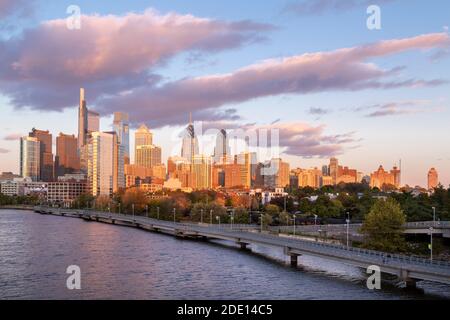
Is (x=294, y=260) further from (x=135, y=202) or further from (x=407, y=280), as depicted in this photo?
(x=135, y=202)

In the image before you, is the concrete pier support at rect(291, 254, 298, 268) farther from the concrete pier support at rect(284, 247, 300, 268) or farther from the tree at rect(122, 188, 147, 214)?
the tree at rect(122, 188, 147, 214)

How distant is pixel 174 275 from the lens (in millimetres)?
47281

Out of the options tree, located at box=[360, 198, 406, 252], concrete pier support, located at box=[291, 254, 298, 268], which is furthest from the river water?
tree, located at box=[360, 198, 406, 252]

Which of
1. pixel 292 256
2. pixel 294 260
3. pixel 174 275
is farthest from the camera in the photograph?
pixel 292 256

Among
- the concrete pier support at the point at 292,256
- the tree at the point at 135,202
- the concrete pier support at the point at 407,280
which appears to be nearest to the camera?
the concrete pier support at the point at 407,280

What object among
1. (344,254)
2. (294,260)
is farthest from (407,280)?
(294,260)

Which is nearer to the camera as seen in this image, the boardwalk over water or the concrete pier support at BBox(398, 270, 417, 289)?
the boardwalk over water

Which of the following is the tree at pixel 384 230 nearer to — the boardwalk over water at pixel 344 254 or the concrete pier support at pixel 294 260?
the boardwalk over water at pixel 344 254

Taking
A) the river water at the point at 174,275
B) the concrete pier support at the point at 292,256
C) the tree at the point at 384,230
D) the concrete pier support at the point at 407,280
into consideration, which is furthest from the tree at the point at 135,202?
the concrete pier support at the point at 407,280

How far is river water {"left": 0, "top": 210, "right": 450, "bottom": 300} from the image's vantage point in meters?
39.7

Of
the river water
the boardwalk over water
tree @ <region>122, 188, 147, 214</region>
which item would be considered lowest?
the river water

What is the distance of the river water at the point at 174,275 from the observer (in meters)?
39.7

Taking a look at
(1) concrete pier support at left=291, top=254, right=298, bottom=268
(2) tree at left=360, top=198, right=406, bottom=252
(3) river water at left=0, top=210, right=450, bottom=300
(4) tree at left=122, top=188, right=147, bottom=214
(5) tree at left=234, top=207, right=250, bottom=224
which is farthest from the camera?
(4) tree at left=122, top=188, right=147, bottom=214
